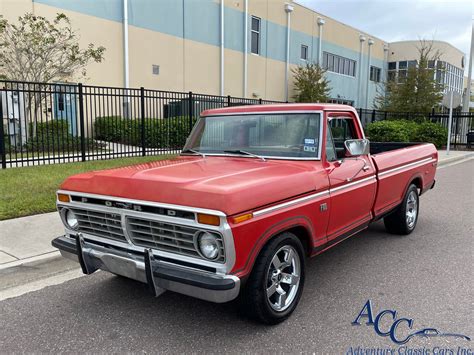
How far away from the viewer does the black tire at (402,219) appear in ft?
19.1

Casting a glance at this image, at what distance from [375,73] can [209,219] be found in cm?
4330

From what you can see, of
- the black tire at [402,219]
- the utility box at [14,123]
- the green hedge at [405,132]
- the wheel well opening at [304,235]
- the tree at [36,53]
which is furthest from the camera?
the green hedge at [405,132]

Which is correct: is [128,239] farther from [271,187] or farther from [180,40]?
[180,40]

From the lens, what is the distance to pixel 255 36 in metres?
26.4

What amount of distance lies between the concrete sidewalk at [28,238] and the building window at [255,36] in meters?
22.1

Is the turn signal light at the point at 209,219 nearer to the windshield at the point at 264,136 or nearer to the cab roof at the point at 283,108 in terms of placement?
the windshield at the point at 264,136

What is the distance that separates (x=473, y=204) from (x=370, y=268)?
4729 millimetres

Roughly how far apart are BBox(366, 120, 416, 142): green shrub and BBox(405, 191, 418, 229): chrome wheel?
14213mm

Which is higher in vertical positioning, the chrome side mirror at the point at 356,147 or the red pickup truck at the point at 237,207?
the chrome side mirror at the point at 356,147

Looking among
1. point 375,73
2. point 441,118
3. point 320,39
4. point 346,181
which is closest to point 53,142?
point 346,181

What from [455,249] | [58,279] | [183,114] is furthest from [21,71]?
[455,249]

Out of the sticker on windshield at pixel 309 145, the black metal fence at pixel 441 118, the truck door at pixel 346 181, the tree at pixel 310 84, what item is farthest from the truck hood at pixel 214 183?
the tree at pixel 310 84

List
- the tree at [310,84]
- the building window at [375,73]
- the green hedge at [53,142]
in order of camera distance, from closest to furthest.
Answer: the green hedge at [53,142] → the tree at [310,84] → the building window at [375,73]

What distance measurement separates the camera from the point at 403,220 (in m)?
5.88
